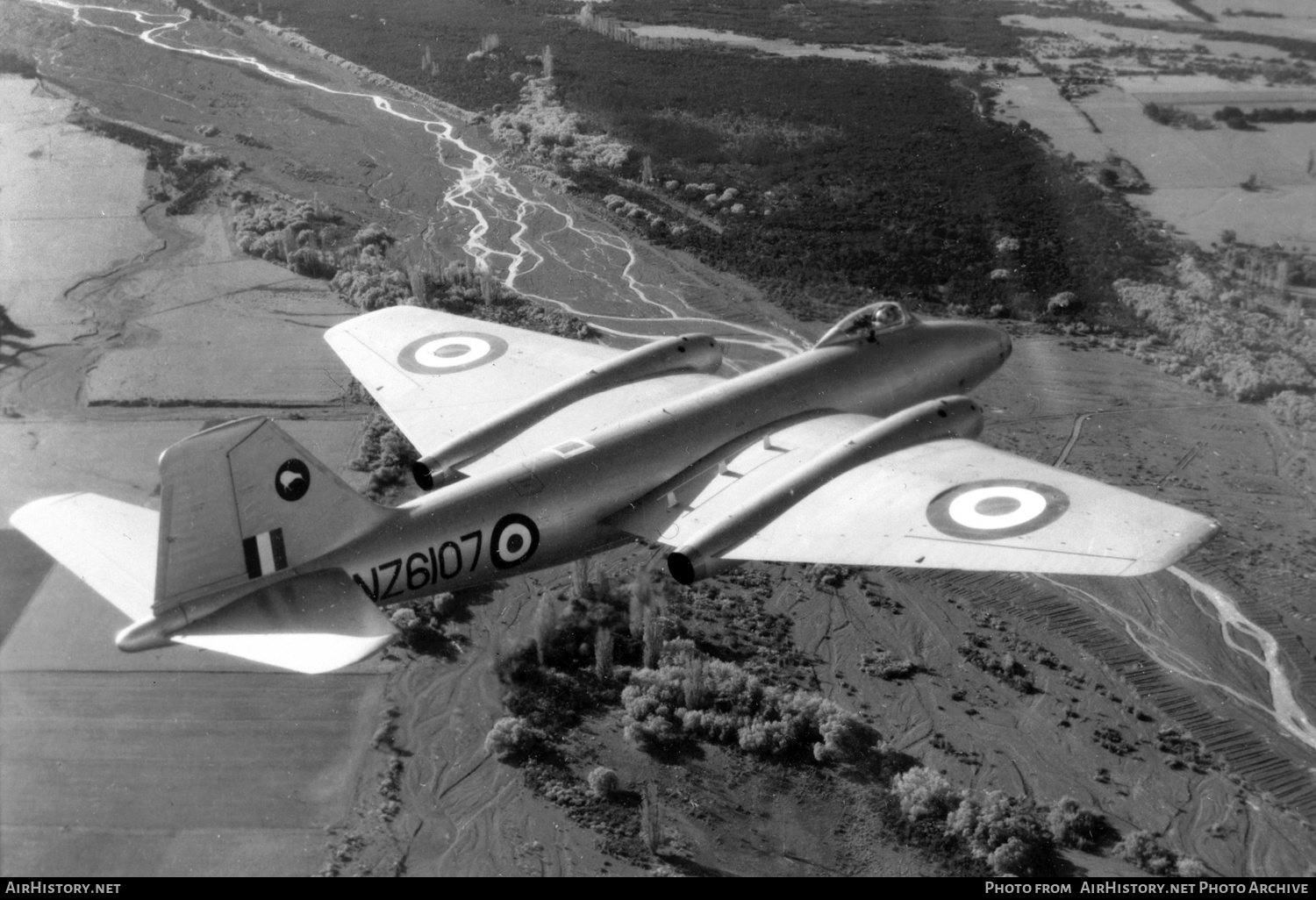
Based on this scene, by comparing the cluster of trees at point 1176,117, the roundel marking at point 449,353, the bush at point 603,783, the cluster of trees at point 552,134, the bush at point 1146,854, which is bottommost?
the bush at point 1146,854

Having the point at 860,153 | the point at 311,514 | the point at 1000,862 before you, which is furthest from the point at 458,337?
the point at 860,153

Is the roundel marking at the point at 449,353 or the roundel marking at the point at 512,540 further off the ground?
the roundel marking at the point at 449,353

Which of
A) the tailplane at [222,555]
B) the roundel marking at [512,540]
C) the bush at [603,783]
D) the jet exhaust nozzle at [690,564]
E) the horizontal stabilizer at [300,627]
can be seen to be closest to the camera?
the horizontal stabilizer at [300,627]

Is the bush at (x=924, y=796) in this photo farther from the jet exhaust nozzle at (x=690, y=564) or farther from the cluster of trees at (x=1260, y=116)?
the cluster of trees at (x=1260, y=116)

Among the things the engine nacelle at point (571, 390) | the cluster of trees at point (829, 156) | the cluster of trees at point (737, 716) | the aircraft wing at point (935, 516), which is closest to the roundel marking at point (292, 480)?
the engine nacelle at point (571, 390)

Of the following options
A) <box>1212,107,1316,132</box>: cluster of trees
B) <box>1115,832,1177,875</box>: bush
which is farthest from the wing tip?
<box>1212,107,1316,132</box>: cluster of trees

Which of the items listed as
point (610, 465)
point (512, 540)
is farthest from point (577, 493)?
point (512, 540)

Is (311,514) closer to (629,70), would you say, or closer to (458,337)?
(458,337)

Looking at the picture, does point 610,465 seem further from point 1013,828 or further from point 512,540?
point 1013,828
